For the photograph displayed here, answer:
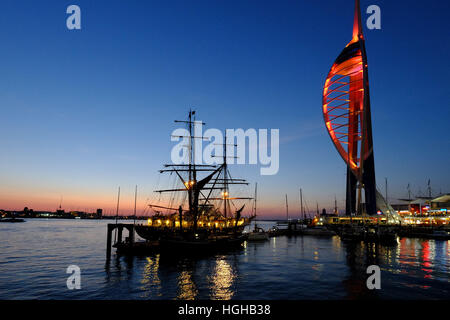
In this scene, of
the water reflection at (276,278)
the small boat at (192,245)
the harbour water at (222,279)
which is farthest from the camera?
the small boat at (192,245)

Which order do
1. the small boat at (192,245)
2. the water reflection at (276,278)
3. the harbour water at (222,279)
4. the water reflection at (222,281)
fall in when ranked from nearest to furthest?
the water reflection at (222,281) → the harbour water at (222,279) → the water reflection at (276,278) → the small boat at (192,245)

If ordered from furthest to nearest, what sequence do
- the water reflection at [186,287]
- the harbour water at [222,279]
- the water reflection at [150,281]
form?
the water reflection at [150,281], the harbour water at [222,279], the water reflection at [186,287]

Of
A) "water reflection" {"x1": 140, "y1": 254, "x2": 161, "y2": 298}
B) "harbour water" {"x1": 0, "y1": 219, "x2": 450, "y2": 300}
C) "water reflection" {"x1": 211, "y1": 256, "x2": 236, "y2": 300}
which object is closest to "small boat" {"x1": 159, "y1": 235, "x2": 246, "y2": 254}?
"harbour water" {"x1": 0, "y1": 219, "x2": 450, "y2": 300}

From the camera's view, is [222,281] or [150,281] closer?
[150,281]

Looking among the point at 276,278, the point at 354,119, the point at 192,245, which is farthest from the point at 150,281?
the point at 354,119

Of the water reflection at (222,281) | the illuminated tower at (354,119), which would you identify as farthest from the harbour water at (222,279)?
the illuminated tower at (354,119)

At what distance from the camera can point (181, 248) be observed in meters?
45.2

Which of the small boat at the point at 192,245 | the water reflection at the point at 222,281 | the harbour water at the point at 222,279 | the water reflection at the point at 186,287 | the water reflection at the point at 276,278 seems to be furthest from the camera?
the small boat at the point at 192,245

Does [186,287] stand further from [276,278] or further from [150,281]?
[276,278]

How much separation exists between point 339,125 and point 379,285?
7637cm

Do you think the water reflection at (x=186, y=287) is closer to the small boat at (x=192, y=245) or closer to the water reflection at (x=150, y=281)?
the water reflection at (x=150, y=281)

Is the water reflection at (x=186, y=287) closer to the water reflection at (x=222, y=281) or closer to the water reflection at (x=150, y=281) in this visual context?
the water reflection at (x=222, y=281)

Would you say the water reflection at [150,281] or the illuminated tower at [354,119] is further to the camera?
the illuminated tower at [354,119]
